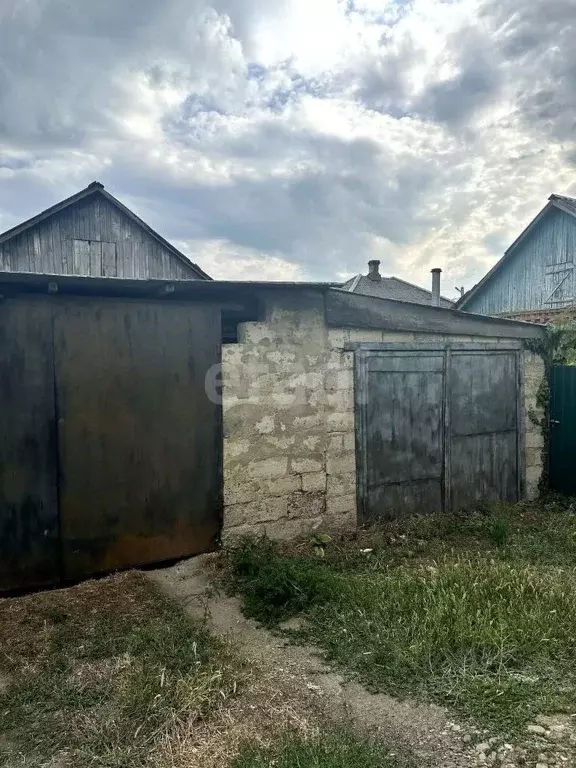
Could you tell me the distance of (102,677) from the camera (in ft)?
11.1

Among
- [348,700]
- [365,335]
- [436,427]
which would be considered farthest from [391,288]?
[348,700]

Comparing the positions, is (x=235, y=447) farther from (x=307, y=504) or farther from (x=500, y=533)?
(x=500, y=533)

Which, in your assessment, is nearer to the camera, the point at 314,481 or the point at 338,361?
the point at 314,481

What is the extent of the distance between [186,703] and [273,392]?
10.4 feet

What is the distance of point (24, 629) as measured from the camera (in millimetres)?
4004

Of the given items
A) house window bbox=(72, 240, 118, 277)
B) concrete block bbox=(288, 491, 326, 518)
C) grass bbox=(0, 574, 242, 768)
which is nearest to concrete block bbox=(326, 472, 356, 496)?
concrete block bbox=(288, 491, 326, 518)

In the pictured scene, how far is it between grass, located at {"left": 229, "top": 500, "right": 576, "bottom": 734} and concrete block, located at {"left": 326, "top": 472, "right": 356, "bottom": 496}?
0.51 m

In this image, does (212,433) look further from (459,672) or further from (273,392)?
(459,672)

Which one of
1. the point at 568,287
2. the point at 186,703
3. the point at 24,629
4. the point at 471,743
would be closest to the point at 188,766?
the point at 186,703

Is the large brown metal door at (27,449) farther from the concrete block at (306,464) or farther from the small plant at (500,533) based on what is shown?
the small plant at (500,533)

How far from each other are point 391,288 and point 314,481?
20608mm

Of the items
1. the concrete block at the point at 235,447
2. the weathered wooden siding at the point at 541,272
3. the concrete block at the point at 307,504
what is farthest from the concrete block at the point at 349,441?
the weathered wooden siding at the point at 541,272

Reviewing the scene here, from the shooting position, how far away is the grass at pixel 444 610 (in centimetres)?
325

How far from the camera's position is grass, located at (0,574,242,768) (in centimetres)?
282
